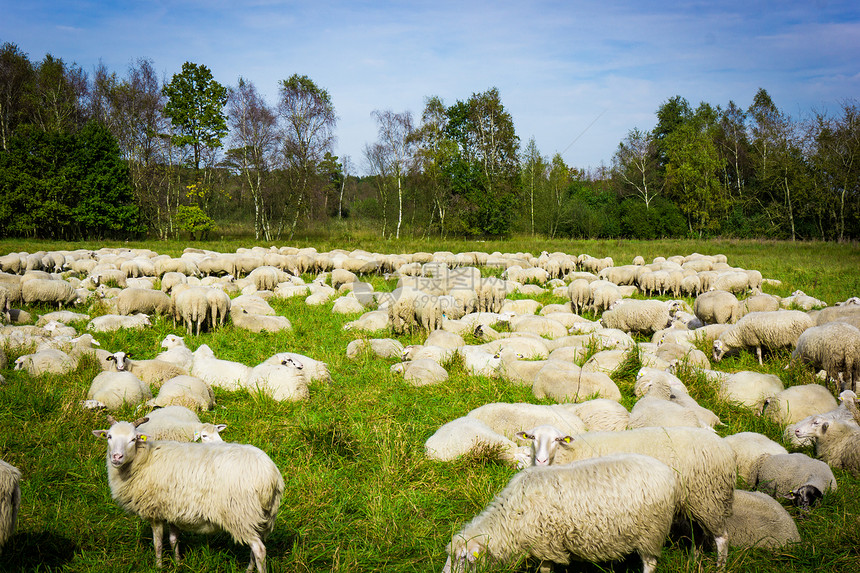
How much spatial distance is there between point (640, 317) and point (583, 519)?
376 inches

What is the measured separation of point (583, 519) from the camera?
10.3 feet

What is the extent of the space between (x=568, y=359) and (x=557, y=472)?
5.42 metres

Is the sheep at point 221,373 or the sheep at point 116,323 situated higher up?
the sheep at point 116,323

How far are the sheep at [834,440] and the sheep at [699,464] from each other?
7.43ft

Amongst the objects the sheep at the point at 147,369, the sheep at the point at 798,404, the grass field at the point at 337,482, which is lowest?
the grass field at the point at 337,482

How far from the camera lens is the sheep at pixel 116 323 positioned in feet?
34.6

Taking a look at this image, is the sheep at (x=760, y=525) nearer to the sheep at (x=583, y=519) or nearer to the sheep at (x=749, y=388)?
the sheep at (x=583, y=519)

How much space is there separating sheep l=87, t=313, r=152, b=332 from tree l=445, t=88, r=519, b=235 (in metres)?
33.9

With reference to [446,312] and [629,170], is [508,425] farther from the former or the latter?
[629,170]

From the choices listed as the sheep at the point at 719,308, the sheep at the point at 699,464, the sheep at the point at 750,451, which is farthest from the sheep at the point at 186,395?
the sheep at the point at 719,308

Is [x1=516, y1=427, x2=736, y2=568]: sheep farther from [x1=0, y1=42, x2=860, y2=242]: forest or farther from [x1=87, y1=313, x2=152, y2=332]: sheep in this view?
[x1=0, y1=42, x2=860, y2=242]: forest

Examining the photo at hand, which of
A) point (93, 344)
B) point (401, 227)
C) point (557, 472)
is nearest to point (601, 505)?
point (557, 472)

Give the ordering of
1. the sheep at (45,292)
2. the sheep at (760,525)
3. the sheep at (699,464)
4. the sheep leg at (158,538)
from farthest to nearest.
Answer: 1. the sheep at (45,292)
2. the sheep at (760,525)
3. the sheep at (699,464)
4. the sheep leg at (158,538)

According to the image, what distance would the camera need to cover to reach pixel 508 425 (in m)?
5.74
